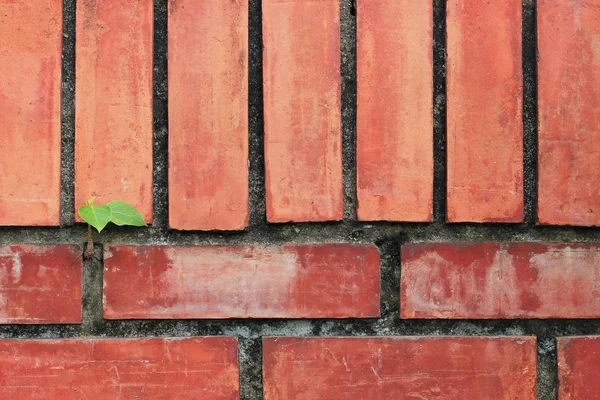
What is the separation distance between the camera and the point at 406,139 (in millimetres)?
1159

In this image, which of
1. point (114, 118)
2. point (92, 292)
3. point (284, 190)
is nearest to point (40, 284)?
point (92, 292)

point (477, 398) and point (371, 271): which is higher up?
point (371, 271)

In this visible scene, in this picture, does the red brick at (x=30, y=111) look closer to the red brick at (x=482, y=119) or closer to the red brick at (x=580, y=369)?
the red brick at (x=482, y=119)

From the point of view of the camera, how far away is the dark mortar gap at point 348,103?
117 centimetres

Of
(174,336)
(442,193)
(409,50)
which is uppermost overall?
(409,50)

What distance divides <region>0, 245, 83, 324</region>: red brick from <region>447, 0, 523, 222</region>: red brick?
2.13 feet

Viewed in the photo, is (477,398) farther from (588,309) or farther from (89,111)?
(89,111)

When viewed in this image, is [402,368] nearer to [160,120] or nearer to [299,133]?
[299,133]

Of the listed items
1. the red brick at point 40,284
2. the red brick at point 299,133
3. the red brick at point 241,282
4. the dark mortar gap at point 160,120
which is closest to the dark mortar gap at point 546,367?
the red brick at point 241,282

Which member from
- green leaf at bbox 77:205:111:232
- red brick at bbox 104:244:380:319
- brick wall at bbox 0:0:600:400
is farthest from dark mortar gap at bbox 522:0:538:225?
green leaf at bbox 77:205:111:232

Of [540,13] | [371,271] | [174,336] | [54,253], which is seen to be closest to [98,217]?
[54,253]

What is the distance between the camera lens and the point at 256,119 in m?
1.17

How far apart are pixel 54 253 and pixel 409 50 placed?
2.27 ft

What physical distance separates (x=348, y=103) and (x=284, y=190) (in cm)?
18
